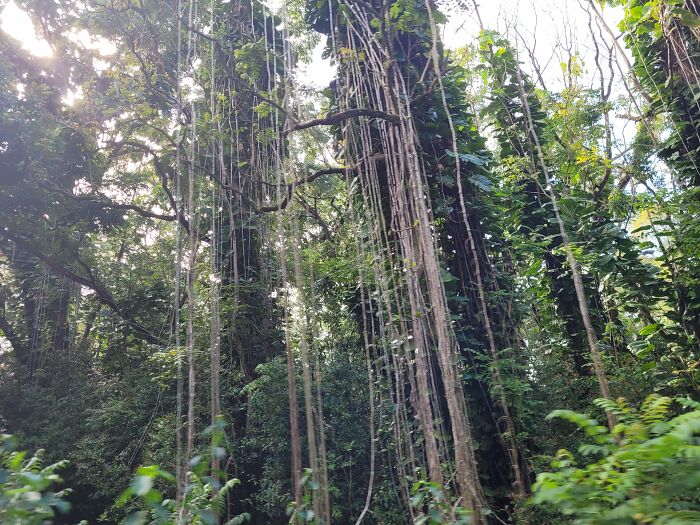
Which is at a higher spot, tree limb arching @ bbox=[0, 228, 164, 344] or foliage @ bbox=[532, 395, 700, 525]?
tree limb arching @ bbox=[0, 228, 164, 344]

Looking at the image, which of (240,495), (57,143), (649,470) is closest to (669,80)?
(649,470)

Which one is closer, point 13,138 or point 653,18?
point 653,18

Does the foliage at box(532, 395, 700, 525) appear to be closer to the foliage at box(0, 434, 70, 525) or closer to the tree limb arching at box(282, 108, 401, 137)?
the foliage at box(0, 434, 70, 525)

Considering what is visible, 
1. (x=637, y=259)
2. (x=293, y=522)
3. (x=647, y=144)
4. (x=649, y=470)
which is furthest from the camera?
(x=647, y=144)

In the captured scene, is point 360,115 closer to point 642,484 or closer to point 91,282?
point 642,484

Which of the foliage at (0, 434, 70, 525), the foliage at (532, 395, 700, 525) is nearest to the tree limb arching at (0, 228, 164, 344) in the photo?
the foliage at (0, 434, 70, 525)

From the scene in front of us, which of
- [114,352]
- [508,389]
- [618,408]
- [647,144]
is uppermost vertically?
[647,144]

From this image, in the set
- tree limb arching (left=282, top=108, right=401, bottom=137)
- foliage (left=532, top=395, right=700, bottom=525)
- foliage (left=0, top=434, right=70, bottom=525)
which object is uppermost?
Result: tree limb arching (left=282, top=108, right=401, bottom=137)

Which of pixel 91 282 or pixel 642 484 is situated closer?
pixel 642 484

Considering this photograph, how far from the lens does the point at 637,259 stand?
11.1 ft

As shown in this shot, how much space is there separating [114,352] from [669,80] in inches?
239

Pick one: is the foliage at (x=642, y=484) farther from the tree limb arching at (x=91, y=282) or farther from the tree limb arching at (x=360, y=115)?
the tree limb arching at (x=91, y=282)

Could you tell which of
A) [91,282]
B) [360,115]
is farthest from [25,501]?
[91,282]

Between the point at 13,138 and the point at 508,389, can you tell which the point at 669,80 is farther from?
the point at 13,138
